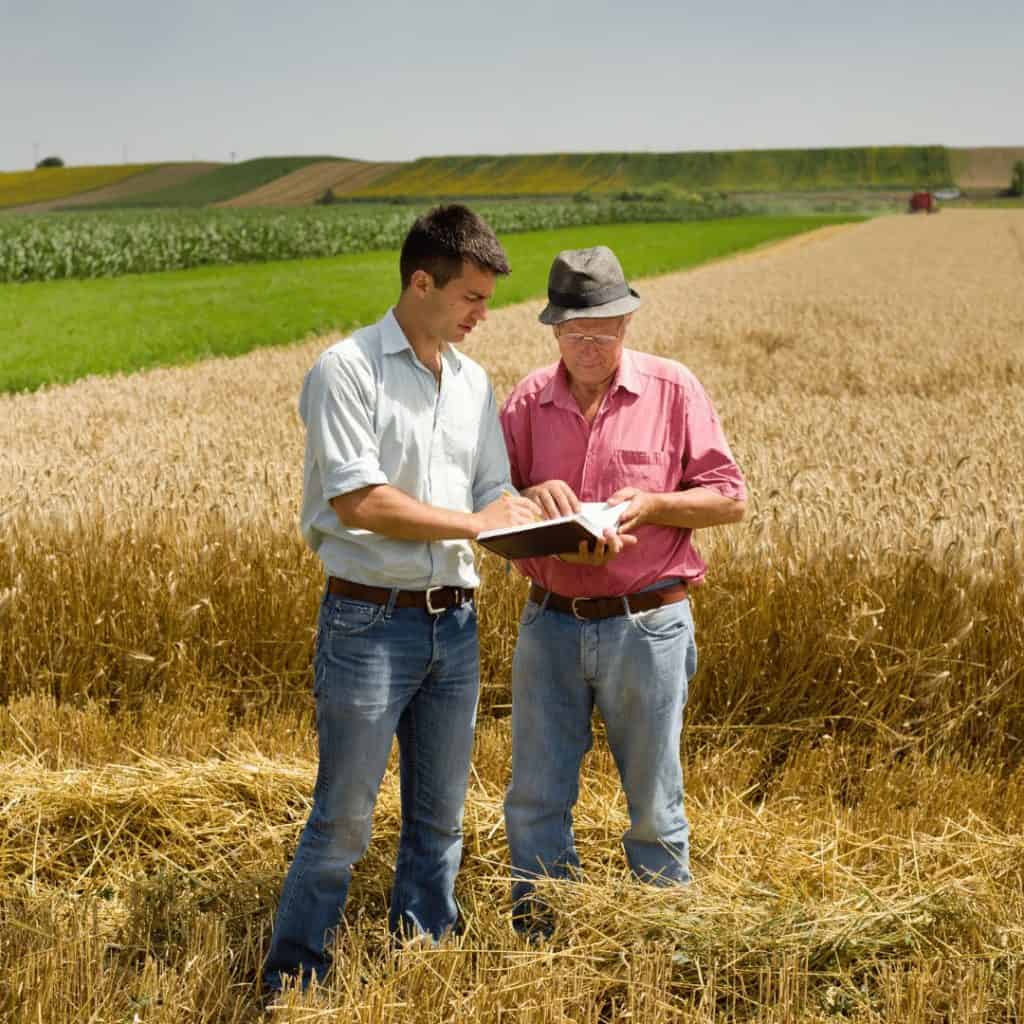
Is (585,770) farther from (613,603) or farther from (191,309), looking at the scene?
(191,309)

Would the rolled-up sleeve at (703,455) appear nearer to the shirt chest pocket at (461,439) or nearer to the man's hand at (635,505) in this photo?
the man's hand at (635,505)

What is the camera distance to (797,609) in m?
5.84

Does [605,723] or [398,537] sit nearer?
[398,537]

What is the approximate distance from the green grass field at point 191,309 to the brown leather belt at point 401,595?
14200mm

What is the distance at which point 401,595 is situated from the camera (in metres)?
3.58

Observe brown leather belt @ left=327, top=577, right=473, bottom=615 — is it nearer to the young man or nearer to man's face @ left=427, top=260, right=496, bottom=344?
the young man

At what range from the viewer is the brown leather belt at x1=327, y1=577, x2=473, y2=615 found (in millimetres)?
3555

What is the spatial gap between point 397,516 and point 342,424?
0.97 ft

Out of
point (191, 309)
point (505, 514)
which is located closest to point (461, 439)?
point (505, 514)

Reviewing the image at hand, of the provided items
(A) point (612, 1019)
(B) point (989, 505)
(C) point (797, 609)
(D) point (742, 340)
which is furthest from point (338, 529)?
(D) point (742, 340)

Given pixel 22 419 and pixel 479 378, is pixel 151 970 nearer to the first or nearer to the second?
pixel 479 378

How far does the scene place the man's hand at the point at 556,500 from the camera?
3646 mm

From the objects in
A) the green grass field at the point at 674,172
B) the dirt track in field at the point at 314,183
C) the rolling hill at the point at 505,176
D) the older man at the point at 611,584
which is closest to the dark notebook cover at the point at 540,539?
the older man at the point at 611,584

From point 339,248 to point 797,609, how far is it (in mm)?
48513
